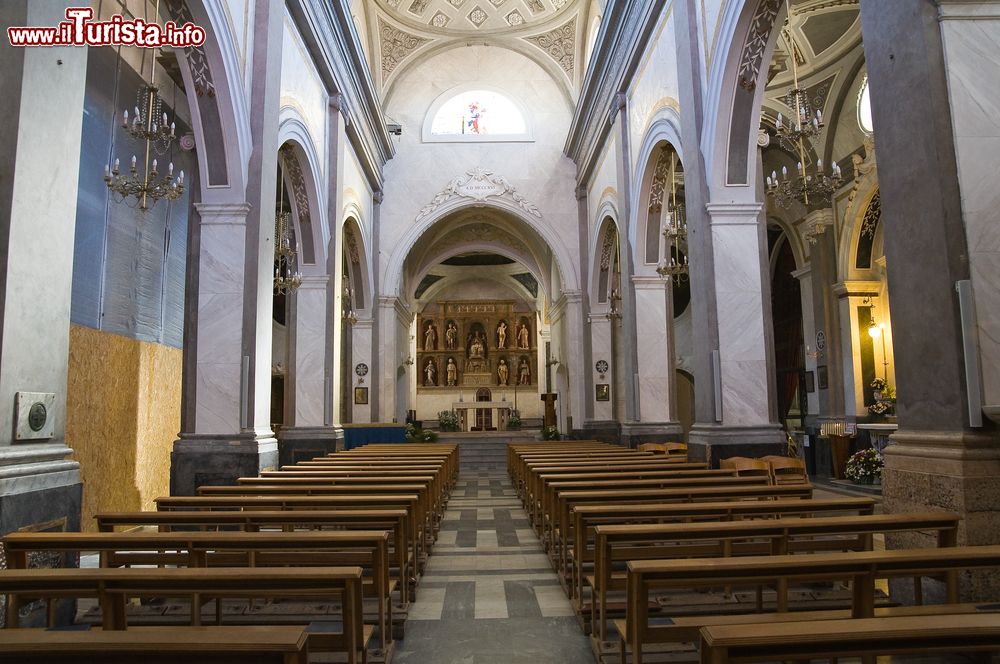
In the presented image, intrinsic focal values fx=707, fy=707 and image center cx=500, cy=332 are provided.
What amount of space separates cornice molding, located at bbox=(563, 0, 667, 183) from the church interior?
11 cm

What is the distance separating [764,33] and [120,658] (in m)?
7.80

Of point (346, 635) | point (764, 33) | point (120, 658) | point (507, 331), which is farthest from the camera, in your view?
point (507, 331)

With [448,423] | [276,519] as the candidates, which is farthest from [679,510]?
[448,423]

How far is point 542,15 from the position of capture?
17781 millimetres

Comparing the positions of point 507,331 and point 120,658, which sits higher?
point 507,331

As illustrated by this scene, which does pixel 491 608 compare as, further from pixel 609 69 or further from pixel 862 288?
pixel 862 288

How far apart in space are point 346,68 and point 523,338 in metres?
17.4

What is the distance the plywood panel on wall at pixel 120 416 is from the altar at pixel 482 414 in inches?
648

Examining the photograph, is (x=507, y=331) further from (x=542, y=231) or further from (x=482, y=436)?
(x=542, y=231)

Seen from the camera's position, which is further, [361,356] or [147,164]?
[361,356]

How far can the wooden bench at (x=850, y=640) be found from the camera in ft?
5.40

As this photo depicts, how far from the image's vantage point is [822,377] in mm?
14164

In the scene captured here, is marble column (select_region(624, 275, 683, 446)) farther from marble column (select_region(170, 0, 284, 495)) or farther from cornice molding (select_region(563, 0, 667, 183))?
marble column (select_region(170, 0, 284, 495))

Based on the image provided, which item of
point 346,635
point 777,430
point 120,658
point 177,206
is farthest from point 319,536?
point 177,206
